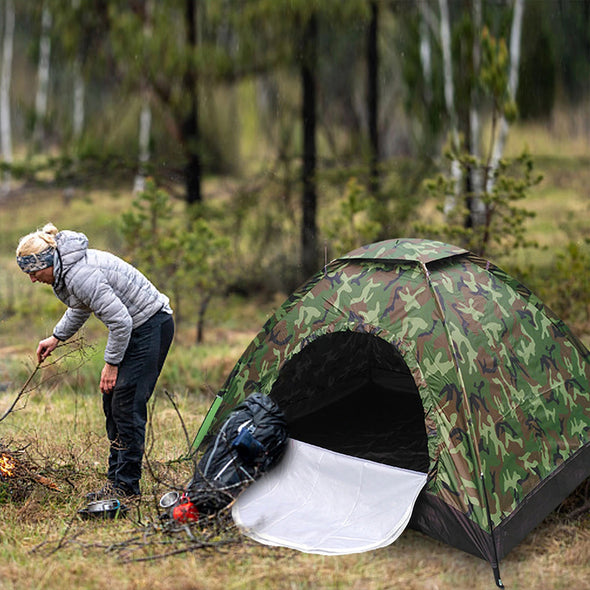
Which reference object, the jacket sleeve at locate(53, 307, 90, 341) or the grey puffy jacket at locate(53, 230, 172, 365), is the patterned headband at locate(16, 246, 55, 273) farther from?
the jacket sleeve at locate(53, 307, 90, 341)

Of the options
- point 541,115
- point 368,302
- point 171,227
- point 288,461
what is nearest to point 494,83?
point 171,227

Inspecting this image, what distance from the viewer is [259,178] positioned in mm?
10633

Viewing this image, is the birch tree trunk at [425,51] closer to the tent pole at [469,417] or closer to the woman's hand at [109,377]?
the tent pole at [469,417]

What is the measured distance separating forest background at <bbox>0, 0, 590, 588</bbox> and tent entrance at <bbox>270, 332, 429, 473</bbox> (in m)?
0.80

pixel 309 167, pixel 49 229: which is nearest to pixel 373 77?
pixel 309 167

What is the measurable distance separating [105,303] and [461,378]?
175cm

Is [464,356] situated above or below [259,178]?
above

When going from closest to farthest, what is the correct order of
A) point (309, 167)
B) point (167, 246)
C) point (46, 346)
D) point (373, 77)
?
point (46, 346) → point (167, 246) → point (309, 167) → point (373, 77)

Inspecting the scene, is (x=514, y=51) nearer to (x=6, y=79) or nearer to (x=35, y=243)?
(x=35, y=243)

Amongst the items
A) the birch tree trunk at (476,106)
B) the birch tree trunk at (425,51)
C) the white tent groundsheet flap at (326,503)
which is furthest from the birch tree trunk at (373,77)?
the white tent groundsheet flap at (326,503)

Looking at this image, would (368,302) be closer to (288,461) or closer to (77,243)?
(288,461)

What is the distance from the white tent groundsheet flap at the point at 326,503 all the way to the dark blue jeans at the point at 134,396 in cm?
62

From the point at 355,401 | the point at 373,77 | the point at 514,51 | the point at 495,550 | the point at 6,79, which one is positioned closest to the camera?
the point at 495,550

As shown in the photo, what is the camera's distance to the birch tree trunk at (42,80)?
10976 mm
